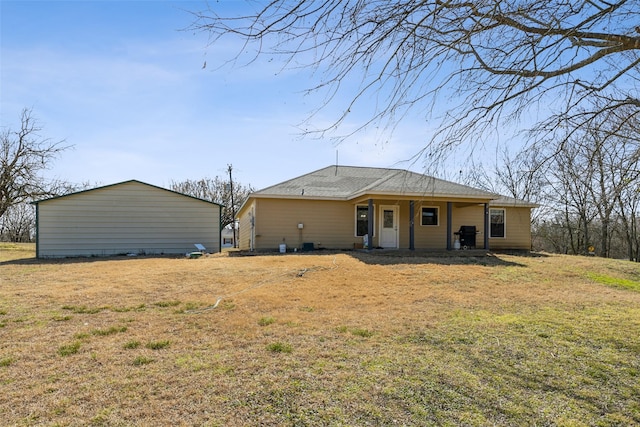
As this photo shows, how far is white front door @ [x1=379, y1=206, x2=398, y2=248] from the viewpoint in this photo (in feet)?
50.9

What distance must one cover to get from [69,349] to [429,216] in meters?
14.1

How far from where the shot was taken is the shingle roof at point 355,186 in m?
13.2

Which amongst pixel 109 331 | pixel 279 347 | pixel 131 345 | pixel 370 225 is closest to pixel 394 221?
pixel 370 225

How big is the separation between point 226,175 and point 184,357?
109 ft

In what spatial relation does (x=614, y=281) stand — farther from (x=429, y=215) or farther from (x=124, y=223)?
(x=124, y=223)

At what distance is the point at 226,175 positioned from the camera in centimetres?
3575

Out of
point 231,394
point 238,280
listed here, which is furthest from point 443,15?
point 238,280

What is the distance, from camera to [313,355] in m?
3.68

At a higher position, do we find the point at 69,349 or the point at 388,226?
the point at 388,226

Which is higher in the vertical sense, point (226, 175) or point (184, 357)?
point (226, 175)

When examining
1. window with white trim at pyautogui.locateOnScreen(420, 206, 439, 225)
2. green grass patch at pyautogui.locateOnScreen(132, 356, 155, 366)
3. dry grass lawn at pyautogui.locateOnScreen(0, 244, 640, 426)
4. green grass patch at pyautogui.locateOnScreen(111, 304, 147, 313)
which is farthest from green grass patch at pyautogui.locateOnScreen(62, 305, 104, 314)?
window with white trim at pyautogui.locateOnScreen(420, 206, 439, 225)

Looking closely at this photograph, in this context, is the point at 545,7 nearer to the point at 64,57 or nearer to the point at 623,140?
the point at 623,140

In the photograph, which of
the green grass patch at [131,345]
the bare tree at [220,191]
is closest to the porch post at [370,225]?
the green grass patch at [131,345]

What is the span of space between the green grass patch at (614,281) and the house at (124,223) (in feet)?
43.3
